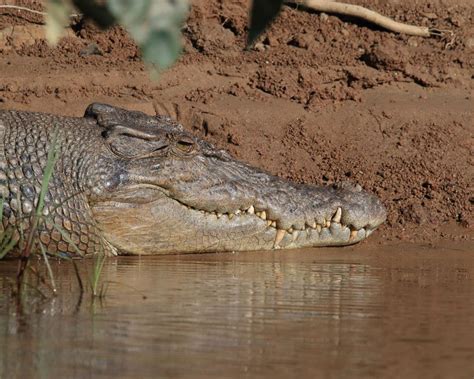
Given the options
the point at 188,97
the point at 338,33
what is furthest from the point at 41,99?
the point at 338,33

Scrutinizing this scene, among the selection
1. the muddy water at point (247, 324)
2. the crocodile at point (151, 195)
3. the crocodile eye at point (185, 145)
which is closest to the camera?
the muddy water at point (247, 324)

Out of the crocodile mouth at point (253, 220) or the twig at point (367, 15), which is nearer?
the crocodile mouth at point (253, 220)

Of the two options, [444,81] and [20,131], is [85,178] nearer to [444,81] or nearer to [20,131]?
[20,131]

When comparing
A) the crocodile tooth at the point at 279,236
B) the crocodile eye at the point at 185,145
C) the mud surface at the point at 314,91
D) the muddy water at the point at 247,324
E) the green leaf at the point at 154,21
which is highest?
the mud surface at the point at 314,91

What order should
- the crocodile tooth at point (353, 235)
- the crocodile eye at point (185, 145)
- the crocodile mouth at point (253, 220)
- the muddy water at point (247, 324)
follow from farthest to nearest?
the crocodile tooth at point (353, 235), the crocodile eye at point (185, 145), the crocodile mouth at point (253, 220), the muddy water at point (247, 324)

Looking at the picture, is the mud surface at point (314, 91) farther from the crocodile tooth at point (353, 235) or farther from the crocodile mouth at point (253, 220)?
the crocodile mouth at point (253, 220)

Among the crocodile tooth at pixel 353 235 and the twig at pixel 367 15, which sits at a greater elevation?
the twig at pixel 367 15

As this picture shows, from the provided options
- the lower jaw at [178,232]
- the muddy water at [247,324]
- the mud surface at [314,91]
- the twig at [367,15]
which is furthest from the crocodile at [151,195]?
the twig at [367,15]

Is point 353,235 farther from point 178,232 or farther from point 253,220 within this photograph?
point 178,232

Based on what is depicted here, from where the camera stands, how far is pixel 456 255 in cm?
731

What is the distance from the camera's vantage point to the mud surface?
864 centimetres

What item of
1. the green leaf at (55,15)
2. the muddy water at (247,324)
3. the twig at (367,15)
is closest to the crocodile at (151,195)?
the muddy water at (247,324)

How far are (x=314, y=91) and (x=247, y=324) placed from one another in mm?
5290

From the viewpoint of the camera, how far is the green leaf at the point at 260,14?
6.55 feet
